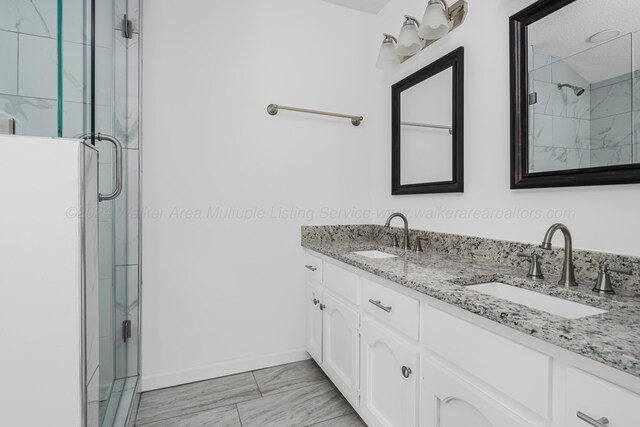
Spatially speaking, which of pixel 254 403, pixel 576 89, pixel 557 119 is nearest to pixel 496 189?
pixel 557 119

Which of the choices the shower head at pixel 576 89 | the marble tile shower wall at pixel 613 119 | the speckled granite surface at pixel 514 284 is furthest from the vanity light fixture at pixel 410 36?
the speckled granite surface at pixel 514 284

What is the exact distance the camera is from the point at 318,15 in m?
2.29

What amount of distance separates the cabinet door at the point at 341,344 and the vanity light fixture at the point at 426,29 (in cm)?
147

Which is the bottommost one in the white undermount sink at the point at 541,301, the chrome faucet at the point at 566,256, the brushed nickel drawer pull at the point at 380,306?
the brushed nickel drawer pull at the point at 380,306

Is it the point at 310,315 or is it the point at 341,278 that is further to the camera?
the point at 310,315

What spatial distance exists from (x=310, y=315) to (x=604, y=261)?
1573 millimetres

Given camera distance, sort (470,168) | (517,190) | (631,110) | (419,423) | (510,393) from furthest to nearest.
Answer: (470,168) → (517,190) → (419,423) → (631,110) → (510,393)

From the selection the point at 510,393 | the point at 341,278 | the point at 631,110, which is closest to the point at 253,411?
the point at 341,278

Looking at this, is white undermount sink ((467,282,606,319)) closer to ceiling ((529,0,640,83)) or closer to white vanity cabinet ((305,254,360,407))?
white vanity cabinet ((305,254,360,407))

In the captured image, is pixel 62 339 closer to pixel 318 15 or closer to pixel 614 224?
pixel 614 224

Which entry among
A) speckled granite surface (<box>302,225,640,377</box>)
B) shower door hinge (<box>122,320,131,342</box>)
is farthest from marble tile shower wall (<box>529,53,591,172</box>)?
shower door hinge (<box>122,320,131,342</box>)

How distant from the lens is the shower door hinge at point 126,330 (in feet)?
5.76

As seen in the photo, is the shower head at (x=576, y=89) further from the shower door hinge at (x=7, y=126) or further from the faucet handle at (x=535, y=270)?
the shower door hinge at (x=7, y=126)

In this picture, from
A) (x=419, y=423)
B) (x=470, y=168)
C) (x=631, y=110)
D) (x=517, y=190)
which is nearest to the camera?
(x=631, y=110)
